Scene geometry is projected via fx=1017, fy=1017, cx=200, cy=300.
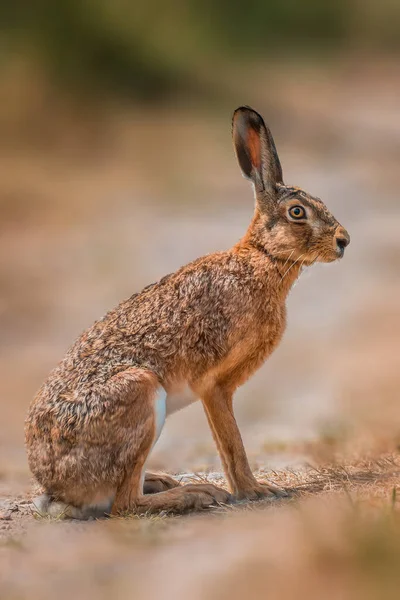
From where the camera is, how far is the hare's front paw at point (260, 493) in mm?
7160

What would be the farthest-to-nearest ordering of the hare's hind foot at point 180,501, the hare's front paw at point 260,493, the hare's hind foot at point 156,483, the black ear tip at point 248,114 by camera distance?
the black ear tip at point 248,114
the hare's hind foot at point 156,483
the hare's front paw at point 260,493
the hare's hind foot at point 180,501

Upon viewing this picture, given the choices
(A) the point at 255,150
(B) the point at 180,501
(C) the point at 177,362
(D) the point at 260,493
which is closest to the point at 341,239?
(A) the point at 255,150

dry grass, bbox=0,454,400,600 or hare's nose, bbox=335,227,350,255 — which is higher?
hare's nose, bbox=335,227,350,255

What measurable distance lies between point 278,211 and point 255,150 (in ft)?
1.74

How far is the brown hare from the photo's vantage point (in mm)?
6688

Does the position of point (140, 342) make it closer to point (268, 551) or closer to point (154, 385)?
point (154, 385)

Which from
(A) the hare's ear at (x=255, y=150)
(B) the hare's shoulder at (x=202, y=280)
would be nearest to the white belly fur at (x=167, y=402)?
(B) the hare's shoulder at (x=202, y=280)

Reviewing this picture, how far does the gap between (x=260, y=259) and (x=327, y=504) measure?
2154mm

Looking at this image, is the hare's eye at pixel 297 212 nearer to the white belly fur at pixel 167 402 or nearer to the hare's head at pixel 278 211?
the hare's head at pixel 278 211

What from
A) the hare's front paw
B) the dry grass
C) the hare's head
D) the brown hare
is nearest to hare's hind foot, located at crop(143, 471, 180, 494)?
the brown hare

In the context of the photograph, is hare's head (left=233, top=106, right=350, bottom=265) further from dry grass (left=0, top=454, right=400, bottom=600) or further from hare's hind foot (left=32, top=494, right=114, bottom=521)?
hare's hind foot (left=32, top=494, right=114, bottom=521)

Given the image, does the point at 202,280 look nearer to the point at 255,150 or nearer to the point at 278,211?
the point at 278,211

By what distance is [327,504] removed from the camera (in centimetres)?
610

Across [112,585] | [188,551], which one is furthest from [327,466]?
[112,585]
